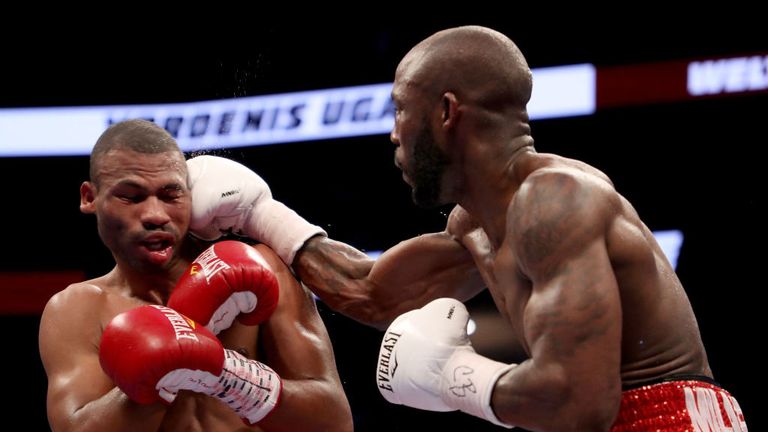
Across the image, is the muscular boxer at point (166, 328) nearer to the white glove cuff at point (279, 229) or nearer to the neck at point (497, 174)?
the white glove cuff at point (279, 229)

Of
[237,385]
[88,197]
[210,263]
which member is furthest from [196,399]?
[88,197]

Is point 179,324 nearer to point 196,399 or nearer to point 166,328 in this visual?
point 166,328

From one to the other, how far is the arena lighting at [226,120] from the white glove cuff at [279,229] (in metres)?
2.66

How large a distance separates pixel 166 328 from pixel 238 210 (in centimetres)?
59

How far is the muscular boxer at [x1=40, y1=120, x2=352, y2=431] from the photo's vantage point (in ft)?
7.16

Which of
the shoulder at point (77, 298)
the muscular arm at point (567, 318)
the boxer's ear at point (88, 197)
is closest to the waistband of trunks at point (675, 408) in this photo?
the muscular arm at point (567, 318)

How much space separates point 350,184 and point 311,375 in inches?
121

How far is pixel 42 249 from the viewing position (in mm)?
5551

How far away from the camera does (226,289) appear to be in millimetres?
2330

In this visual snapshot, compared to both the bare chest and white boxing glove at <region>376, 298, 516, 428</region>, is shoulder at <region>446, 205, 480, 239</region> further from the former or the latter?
white boxing glove at <region>376, 298, 516, 428</region>

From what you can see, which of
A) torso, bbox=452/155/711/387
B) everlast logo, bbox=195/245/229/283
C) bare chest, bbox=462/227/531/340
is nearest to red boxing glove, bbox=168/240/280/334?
everlast logo, bbox=195/245/229/283

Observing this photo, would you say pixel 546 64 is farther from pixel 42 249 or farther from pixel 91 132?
pixel 42 249

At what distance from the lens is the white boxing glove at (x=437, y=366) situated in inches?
78.3

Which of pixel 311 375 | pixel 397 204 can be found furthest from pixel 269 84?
pixel 311 375
